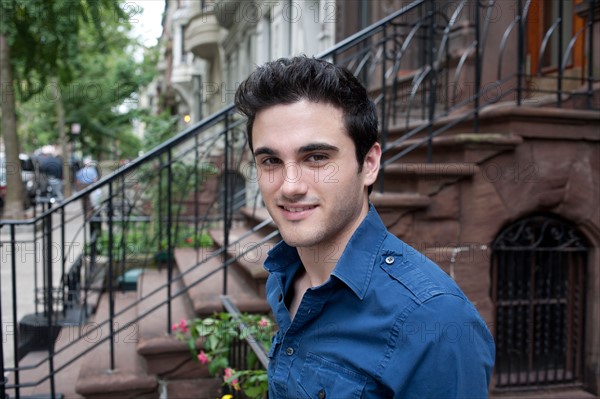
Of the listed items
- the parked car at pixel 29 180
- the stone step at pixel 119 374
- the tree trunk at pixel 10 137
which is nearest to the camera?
the stone step at pixel 119 374

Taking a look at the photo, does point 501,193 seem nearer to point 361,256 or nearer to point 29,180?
point 361,256

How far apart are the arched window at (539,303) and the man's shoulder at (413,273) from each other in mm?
3104

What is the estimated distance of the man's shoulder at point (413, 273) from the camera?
136cm

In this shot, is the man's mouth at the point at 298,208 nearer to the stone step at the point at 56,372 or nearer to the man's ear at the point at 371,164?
the man's ear at the point at 371,164

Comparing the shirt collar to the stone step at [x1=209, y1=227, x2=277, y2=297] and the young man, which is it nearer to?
the young man

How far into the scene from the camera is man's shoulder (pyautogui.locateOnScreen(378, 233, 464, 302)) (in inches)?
53.6

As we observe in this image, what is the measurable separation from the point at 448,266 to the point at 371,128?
2688 mm

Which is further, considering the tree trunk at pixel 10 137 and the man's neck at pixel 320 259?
the tree trunk at pixel 10 137

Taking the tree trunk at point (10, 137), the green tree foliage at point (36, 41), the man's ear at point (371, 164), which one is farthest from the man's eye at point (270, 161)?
the tree trunk at point (10, 137)

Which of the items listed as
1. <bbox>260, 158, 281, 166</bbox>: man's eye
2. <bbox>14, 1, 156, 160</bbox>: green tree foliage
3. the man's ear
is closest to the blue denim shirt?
the man's ear

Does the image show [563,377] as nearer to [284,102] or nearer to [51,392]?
[51,392]

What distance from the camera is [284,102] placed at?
1.58 meters

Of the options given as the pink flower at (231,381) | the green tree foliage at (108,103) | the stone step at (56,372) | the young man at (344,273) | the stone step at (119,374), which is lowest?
the stone step at (56,372)

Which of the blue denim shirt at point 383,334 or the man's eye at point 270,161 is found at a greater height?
the man's eye at point 270,161
